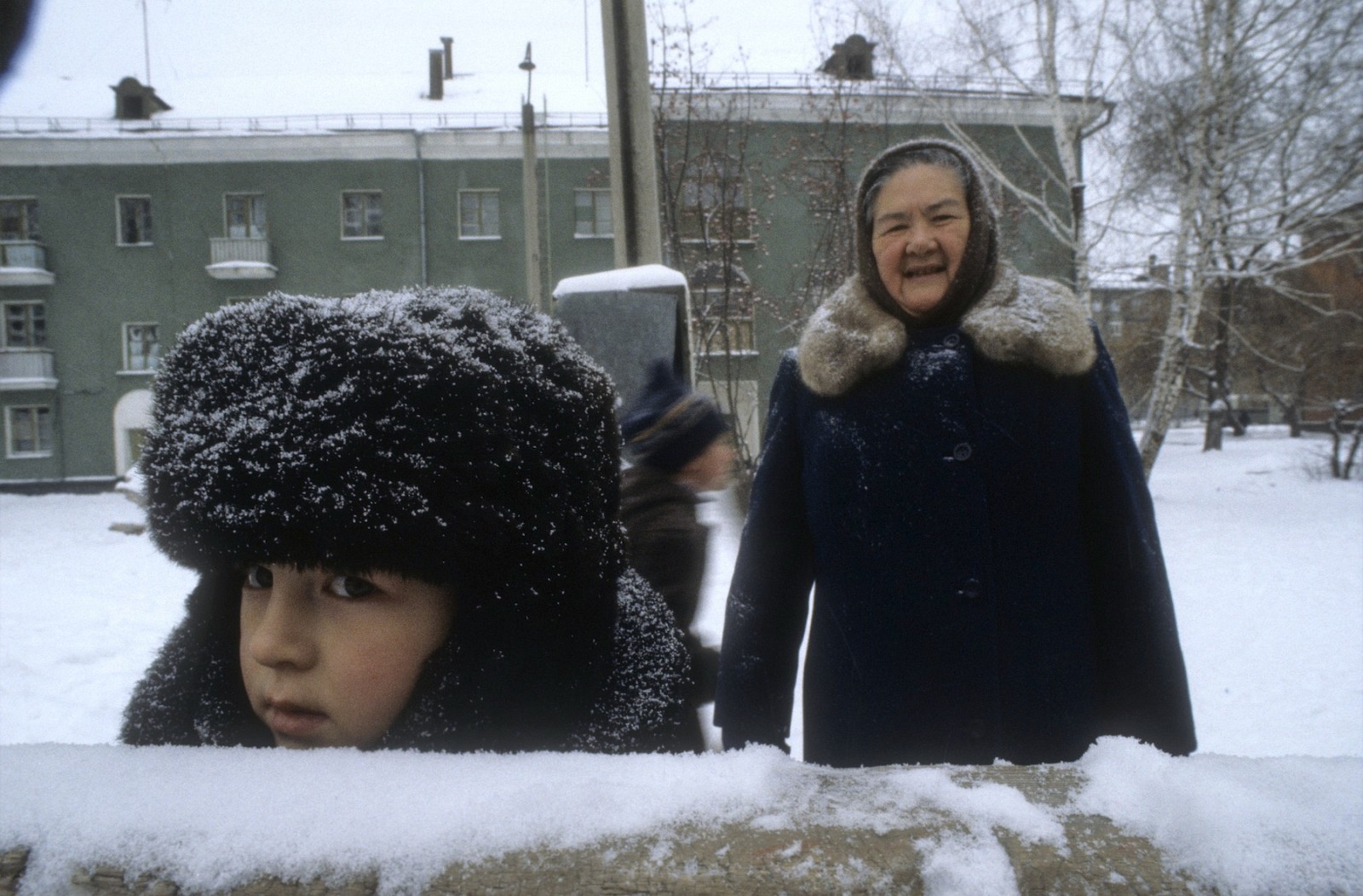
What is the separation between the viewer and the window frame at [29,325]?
2070cm

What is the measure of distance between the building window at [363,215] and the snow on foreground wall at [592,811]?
849 inches

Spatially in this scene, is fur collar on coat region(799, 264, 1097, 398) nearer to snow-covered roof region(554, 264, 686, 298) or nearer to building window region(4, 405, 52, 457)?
snow-covered roof region(554, 264, 686, 298)

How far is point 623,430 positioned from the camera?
7.18 ft

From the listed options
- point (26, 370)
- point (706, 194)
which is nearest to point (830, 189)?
point (706, 194)

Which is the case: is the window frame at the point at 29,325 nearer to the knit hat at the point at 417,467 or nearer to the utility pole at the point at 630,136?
the utility pole at the point at 630,136

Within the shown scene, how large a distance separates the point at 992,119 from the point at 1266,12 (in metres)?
4.63

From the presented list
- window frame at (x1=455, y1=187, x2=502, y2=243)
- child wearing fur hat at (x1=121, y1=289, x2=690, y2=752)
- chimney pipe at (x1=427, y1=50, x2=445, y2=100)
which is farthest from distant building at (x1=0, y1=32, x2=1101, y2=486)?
child wearing fur hat at (x1=121, y1=289, x2=690, y2=752)

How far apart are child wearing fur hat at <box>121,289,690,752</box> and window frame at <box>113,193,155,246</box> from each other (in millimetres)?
23652

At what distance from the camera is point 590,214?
19844 mm

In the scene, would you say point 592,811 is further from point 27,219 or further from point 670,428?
point 27,219

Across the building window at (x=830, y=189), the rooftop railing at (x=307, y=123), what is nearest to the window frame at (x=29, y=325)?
the rooftop railing at (x=307, y=123)

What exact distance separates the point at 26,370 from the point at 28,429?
5.10ft

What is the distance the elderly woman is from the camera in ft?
4.71

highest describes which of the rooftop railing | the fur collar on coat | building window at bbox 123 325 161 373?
the rooftop railing
